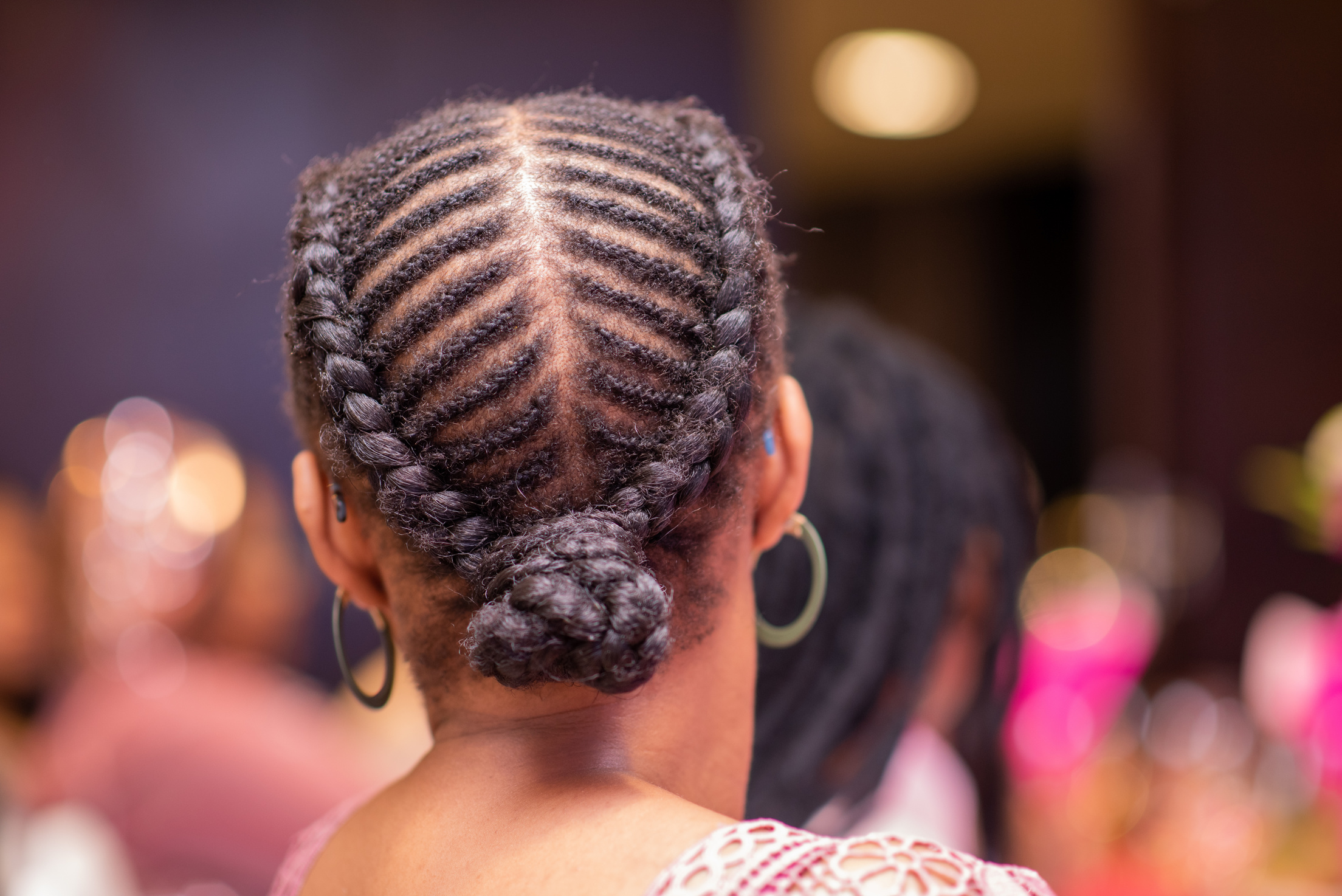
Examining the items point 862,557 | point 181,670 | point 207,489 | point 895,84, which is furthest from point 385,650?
point 895,84

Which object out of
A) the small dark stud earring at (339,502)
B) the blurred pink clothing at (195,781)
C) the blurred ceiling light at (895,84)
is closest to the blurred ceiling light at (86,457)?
the blurred pink clothing at (195,781)

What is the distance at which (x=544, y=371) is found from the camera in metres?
0.50

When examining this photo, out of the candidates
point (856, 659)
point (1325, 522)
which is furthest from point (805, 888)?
point (1325, 522)

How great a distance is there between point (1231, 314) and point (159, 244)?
2252 millimetres

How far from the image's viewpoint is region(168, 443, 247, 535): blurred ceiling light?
1.84 m

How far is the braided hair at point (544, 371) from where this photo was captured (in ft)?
1.57

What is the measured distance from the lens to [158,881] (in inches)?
52.6

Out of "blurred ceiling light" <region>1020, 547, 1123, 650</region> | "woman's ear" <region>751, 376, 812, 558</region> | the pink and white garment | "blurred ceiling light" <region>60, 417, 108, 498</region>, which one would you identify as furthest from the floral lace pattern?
"blurred ceiling light" <region>60, 417, 108, 498</region>

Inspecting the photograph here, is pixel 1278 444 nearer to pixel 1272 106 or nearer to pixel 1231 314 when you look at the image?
pixel 1231 314

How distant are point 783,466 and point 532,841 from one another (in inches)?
9.1

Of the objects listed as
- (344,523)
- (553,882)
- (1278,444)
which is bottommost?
(1278,444)

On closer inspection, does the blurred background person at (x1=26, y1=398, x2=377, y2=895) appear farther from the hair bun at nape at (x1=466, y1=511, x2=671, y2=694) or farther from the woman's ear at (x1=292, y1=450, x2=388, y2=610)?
the hair bun at nape at (x1=466, y1=511, x2=671, y2=694)

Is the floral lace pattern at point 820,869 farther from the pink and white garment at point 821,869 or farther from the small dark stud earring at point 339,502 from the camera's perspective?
the small dark stud earring at point 339,502

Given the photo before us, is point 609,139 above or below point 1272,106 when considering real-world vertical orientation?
below
